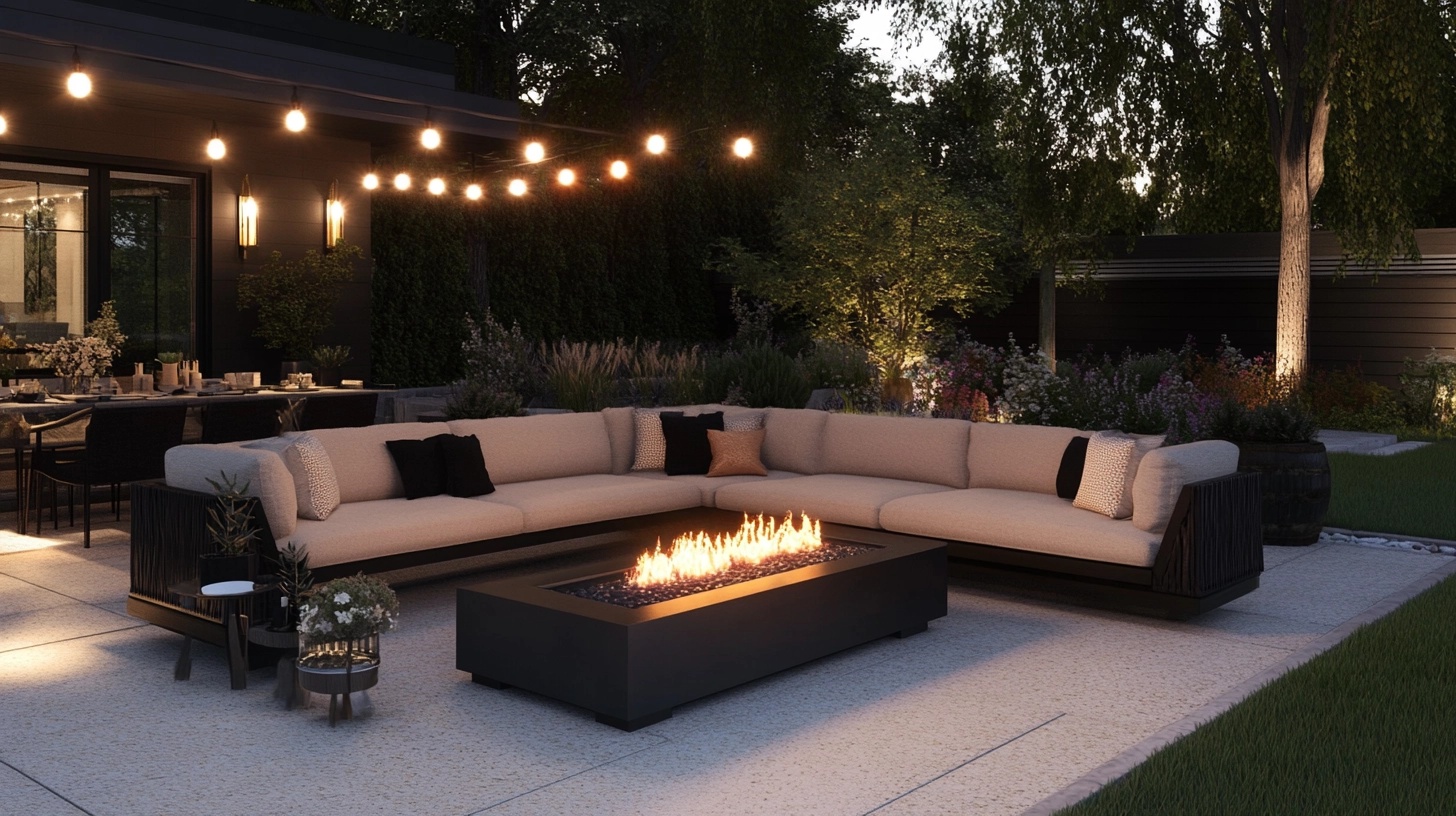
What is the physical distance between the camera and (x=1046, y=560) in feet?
19.5

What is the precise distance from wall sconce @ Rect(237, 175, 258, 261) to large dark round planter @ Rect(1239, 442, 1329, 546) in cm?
867

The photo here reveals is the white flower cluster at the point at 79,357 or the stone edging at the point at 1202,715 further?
the white flower cluster at the point at 79,357

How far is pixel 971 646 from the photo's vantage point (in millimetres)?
5480

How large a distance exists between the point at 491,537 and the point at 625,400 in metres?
4.15

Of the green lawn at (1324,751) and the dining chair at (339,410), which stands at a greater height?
the dining chair at (339,410)

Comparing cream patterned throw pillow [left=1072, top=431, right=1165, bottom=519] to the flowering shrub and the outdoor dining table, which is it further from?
the outdoor dining table

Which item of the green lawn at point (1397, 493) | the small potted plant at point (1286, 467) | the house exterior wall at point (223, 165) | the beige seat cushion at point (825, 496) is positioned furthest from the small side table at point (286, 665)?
the green lawn at point (1397, 493)

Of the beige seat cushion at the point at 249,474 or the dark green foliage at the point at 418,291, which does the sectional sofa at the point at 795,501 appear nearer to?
the beige seat cushion at the point at 249,474

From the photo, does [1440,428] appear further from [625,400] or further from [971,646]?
[971,646]

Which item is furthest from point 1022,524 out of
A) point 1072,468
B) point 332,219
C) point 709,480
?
point 332,219

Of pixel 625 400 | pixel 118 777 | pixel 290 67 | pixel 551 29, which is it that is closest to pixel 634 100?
pixel 551 29

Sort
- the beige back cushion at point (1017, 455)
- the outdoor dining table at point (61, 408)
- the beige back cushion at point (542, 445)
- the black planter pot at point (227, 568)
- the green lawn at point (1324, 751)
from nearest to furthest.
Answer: the green lawn at point (1324, 751) < the black planter pot at point (227, 568) < the beige back cushion at point (1017, 455) < the beige back cushion at point (542, 445) < the outdoor dining table at point (61, 408)

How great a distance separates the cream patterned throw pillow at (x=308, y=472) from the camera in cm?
577

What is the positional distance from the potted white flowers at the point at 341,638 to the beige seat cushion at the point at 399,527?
1051 millimetres
